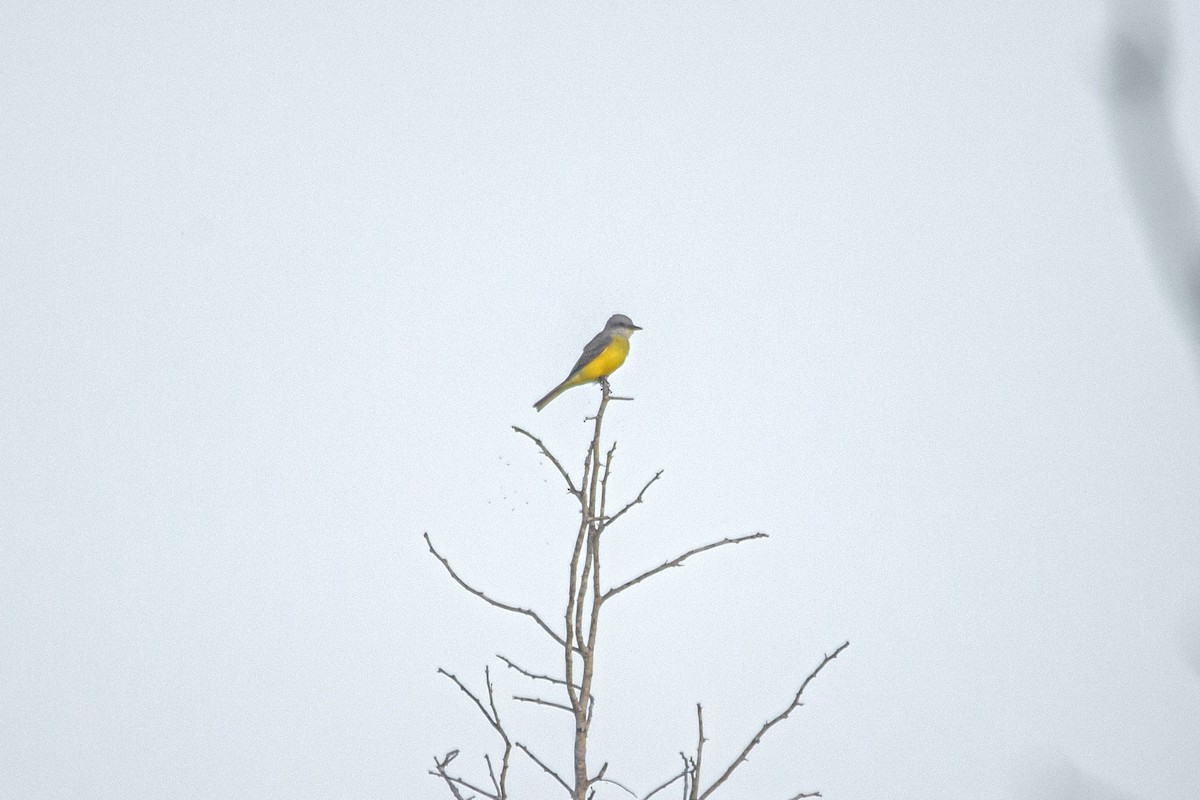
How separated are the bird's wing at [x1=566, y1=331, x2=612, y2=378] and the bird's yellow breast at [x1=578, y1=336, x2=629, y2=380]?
54 mm

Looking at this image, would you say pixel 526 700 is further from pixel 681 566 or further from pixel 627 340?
pixel 627 340

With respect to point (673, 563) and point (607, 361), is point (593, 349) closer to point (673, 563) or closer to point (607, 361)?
point (607, 361)

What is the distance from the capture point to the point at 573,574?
4.21 m

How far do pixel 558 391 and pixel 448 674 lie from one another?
8402 millimetres

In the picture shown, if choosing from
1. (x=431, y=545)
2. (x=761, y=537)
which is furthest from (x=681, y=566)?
(x=431, y=545)

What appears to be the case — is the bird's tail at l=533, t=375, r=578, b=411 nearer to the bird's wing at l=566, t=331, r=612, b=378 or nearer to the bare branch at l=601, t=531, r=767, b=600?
the bird's wing at l=566, t=331, r=612, b=378

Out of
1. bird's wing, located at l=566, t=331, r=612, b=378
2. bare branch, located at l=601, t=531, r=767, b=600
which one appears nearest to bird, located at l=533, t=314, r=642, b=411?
bird's wing, located at l=566, t=331, r=612, b=378

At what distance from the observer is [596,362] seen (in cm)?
1255

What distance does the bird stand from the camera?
1256 centimetres

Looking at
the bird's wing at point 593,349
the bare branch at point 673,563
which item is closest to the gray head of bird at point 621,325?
the bird's wing at point 593,349

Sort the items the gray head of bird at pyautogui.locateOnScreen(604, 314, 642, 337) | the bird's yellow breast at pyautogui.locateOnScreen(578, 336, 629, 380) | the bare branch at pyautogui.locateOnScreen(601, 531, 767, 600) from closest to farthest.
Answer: the bare branch at pyautogui.locateOnScreen(601, 531, 767, 600) → the bird's yellow breast at pyautogui.locateOnScreen(578, 336, 629, 380) → the gray head of bird at pyautogui.locateOnScreen(604, 314, 642, 337)

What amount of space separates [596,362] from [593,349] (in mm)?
334

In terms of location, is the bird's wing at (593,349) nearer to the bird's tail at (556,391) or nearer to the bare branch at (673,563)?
the bird's tail at (556,391)

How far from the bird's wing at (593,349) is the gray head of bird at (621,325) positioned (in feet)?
0.83
